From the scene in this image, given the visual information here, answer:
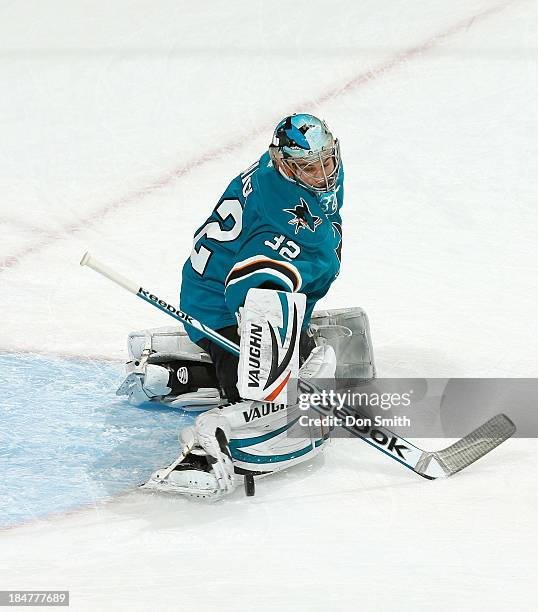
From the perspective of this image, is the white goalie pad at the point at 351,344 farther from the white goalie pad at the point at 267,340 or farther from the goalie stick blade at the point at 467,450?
the white goalie pad at the point at 267,340

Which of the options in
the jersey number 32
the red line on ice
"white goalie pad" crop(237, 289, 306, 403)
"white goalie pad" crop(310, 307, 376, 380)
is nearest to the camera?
"white goalie pad" crop(237, 289, 306, 403)

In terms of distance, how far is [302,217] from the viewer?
9.98ft

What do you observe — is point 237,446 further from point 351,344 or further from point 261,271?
point 351,344

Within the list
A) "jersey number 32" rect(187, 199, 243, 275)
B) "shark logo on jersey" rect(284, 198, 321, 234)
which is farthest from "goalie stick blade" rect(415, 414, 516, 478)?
"jersey number 32" rect(187, 199, 243, 275)

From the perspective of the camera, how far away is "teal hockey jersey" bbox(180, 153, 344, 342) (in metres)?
3.00

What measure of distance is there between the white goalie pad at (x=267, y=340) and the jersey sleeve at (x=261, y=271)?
4 centimetres

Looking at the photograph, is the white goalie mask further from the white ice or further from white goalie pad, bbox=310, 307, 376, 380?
the white ice

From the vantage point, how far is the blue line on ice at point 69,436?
9.89 ft

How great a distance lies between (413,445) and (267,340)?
52cm

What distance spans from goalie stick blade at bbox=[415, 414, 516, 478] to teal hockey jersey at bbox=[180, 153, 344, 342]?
558 mm

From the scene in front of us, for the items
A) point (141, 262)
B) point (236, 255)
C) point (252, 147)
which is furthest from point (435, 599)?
point (252, 147)

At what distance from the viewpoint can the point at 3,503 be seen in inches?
116

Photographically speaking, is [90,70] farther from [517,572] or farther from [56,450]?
[517,572]

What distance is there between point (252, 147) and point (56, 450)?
223 centimetres
